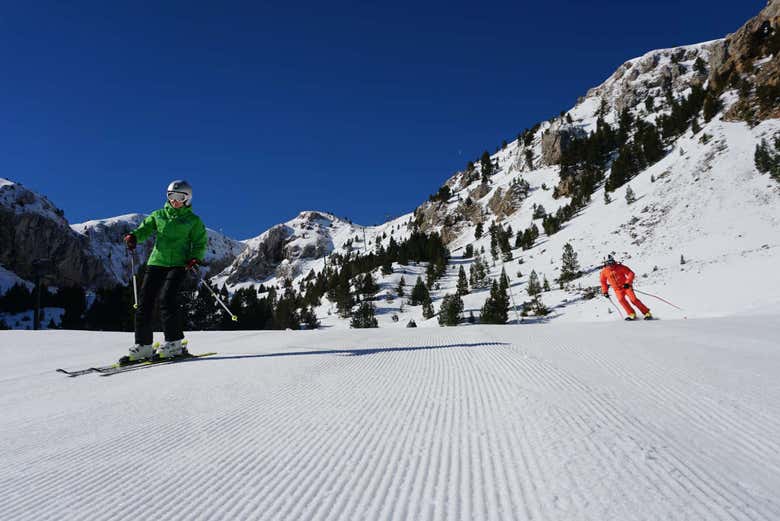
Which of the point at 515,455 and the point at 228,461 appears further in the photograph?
the point at 228,461

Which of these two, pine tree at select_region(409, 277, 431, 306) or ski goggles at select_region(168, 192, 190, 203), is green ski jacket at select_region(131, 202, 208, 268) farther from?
pine tree at select_region(409, 277, 431, 306)

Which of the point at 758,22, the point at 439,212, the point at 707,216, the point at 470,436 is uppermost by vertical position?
the point at 758,22

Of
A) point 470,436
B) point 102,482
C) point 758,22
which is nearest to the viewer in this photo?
point 102,482

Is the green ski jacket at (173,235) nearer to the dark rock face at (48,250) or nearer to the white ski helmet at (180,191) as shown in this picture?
the white ski helmet at (180,191)

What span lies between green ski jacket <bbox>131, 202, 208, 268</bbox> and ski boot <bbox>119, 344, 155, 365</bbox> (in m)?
1.14

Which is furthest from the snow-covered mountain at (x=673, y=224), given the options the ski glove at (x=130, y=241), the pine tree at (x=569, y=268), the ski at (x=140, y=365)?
the ski glove at (x=130, y=241)

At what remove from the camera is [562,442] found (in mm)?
1686

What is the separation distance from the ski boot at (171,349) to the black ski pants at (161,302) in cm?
8

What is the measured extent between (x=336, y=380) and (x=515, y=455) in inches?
80.3

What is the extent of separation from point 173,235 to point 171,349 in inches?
63.5

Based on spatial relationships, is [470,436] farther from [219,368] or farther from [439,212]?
[439,212]

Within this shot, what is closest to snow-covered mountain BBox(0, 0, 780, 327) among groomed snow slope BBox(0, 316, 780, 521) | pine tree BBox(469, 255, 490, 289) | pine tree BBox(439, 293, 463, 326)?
pine tree BBox(469, 255, 490, 289)

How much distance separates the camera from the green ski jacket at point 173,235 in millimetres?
5535

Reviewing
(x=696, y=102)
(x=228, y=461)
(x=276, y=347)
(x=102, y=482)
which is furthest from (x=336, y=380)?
(x=696, y=102)
